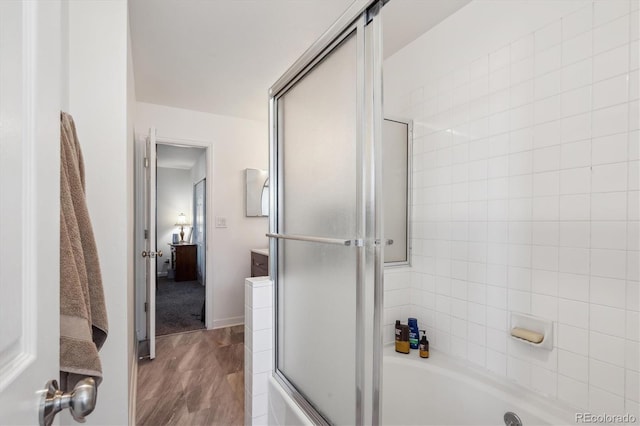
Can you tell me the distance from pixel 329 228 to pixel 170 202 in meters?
5.93

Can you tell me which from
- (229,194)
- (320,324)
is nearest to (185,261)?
(229,194)

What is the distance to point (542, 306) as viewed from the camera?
143 centimetres

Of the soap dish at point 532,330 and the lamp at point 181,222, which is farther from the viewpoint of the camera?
the lamp at point 181,222

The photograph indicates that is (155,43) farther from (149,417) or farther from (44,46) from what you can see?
(149,417)

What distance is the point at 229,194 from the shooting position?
138 inches

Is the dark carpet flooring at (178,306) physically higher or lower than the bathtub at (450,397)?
lower

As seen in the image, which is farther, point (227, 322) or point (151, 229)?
point (227, 322)

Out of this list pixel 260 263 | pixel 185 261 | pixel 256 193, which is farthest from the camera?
pixel 185 261

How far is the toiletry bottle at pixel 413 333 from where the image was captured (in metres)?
1.93

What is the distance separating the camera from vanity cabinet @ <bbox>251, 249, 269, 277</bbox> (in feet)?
9.67

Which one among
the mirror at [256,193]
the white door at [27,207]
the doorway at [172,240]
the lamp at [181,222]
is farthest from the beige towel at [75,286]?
the lamp at [181,222]

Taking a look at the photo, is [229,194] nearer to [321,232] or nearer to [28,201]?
[321,232]

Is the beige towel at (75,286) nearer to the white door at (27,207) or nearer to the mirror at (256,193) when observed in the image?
the white door at (27,207)

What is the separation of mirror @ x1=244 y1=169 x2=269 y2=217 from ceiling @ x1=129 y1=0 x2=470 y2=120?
0.97 m
